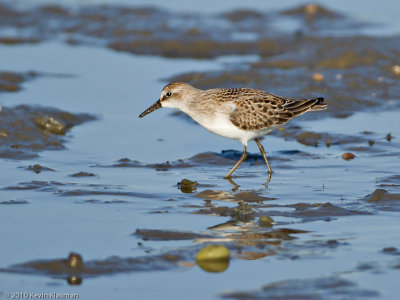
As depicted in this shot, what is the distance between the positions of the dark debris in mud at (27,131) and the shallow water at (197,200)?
0.39 ft

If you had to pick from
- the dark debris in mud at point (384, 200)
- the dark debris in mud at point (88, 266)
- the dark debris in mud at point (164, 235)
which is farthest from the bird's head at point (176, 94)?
the dark debris in mud at point (88, 266)

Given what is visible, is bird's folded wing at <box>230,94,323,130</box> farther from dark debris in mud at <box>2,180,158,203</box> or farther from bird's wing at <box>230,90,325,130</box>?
dark debris in mud at <box>2,180,158,203</box>

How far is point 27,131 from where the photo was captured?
12.2 meters

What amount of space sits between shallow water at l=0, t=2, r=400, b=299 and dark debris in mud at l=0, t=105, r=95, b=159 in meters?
0.12

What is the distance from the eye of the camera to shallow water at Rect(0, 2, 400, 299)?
6922 mm

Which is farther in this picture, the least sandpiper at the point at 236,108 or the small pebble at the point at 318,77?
the small pebble at the point at 318,77

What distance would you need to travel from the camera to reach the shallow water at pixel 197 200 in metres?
6.92

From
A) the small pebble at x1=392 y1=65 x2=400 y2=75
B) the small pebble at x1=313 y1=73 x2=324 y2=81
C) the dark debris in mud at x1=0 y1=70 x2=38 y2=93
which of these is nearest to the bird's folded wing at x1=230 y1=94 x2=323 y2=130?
Result: the small pebble at x1=313 y1=73 x2=324 y2=81

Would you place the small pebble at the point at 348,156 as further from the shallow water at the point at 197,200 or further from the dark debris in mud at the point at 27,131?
the dark debris in mud at the point at 27,131

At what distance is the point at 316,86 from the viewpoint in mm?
14969

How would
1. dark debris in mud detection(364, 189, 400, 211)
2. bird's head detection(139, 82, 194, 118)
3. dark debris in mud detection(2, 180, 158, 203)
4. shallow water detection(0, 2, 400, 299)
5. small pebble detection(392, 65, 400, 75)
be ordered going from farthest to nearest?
small pebble detection(392, 65, 400, 75) < bird's head detection(139, 82, 194, 118) < dark debris in mud detection(2, 180, 158, 203) < dark debris in mud detection(364, 189, 400, 211) < shallow water detection(0, 2, 400, 299)

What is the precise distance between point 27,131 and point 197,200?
12.8ft

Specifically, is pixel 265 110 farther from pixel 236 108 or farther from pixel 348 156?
pixel 348 156

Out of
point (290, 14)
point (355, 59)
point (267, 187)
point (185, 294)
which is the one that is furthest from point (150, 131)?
point (290, 14)
